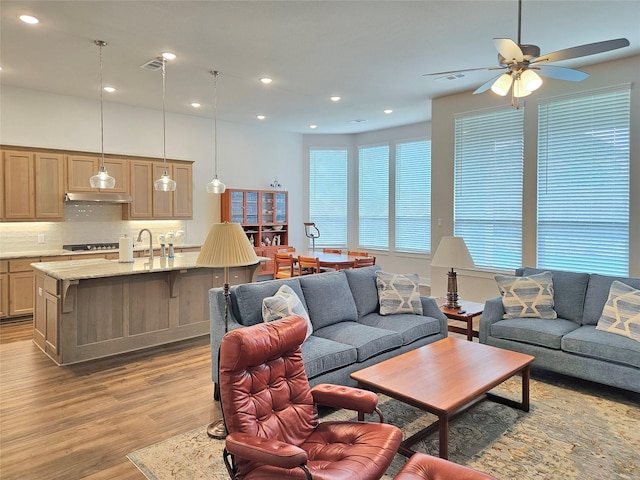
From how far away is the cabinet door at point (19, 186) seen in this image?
5.82m

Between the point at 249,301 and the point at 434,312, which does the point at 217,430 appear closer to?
the point at 249,301

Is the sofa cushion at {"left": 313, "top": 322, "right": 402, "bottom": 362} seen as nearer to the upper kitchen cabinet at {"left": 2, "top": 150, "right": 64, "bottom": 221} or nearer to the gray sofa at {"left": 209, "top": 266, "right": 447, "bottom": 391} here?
the gray sofa at {"left": 209, "top": 266, "right": 447, "bottom": 391}

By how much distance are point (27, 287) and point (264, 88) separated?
4215 millimetres

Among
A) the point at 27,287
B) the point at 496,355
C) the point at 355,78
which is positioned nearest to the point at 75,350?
the point at 27,287

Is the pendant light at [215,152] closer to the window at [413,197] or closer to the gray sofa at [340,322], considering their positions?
the gray sofa at [340,322]

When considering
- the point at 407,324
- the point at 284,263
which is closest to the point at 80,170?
the point at 284,263

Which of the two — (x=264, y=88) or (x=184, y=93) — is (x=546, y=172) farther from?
(x=184, y=93)

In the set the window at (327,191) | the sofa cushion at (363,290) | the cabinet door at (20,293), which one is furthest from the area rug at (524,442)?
the window at (327,191)

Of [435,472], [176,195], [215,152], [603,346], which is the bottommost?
[435,472]

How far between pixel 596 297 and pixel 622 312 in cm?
43

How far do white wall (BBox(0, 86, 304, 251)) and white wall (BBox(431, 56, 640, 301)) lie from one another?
3636 mm

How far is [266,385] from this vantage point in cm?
227

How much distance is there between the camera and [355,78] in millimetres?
5719

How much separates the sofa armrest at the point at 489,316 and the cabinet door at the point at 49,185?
581 cm
